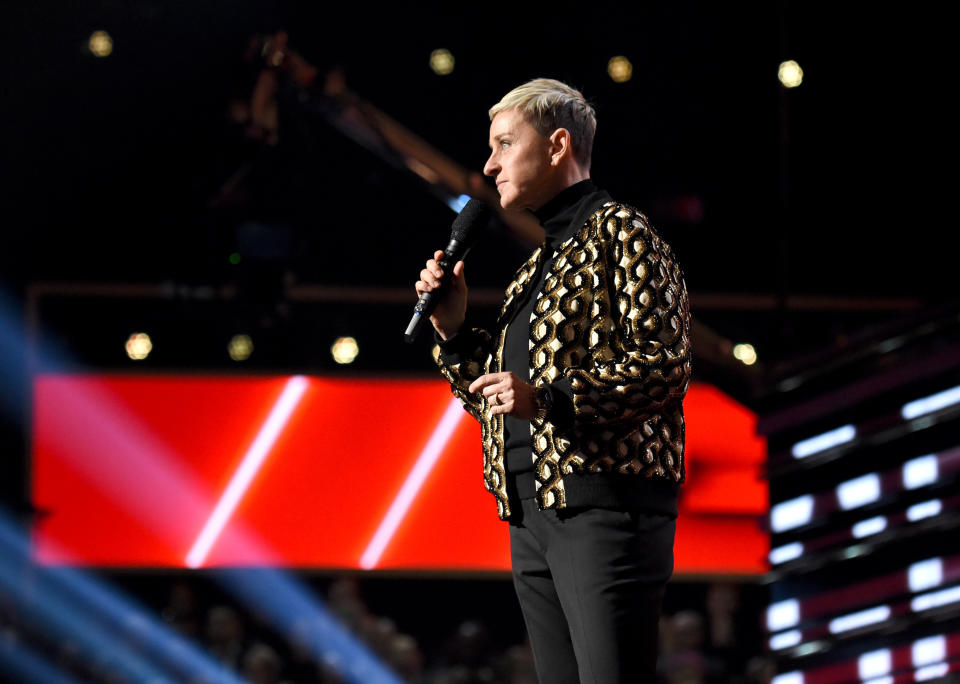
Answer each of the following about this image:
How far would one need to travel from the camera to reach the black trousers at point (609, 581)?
1.62 meters

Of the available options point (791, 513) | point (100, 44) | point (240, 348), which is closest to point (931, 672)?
point (791, 513)

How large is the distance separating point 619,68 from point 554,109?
5382 millimetres

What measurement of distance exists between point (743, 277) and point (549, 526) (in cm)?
689

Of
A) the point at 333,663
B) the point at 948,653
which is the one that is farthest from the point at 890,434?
the point at 333,663

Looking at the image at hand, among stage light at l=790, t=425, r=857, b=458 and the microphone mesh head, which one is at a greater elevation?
stage light at l=790, t=425, r=857, b=458

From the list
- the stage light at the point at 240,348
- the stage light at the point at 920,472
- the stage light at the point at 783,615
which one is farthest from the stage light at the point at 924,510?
the stage light at the point at 240,348

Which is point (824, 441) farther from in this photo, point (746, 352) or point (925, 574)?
point (746, 352)

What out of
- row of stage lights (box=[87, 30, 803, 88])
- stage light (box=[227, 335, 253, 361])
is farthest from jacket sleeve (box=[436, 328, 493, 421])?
stage light (box=[227, 335, 253, 361])

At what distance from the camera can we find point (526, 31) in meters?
6.95

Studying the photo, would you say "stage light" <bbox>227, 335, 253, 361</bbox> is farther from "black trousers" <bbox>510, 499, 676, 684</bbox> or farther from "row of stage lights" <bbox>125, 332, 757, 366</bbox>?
"black trousers" <bbox>510, 499, 676, 684</bbox>

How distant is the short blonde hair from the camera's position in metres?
1.79

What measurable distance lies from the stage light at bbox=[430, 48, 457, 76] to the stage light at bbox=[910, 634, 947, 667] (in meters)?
5.04

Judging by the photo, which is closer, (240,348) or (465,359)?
(465,359)

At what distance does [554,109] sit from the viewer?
5.89 ft
